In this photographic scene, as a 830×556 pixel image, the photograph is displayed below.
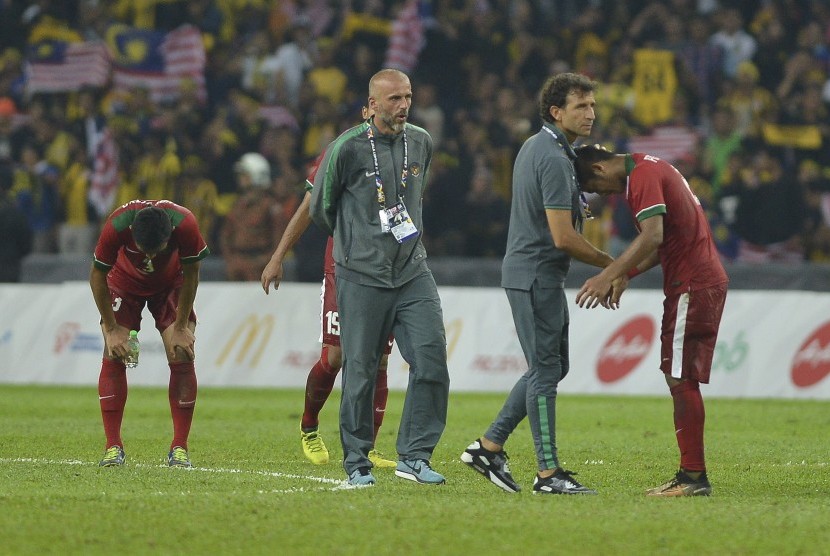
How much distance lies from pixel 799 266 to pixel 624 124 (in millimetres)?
3278

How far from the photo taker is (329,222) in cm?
862

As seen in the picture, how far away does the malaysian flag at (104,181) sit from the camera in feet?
69.4

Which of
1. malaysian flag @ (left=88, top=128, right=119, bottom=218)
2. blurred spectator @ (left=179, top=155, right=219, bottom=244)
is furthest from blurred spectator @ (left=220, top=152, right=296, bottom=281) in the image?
malaysian flag @ (left=88, top=128, right=119, bottom=218)

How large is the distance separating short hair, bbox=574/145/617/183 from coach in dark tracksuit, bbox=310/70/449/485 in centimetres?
91

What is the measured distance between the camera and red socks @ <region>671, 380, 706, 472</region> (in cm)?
833

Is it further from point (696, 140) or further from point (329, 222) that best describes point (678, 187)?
point (696, 140)

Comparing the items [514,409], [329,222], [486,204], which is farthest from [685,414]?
[486,204]

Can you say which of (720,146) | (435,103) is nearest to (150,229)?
(720,146)

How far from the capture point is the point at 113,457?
985cm

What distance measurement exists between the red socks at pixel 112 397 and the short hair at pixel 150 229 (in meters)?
1.13

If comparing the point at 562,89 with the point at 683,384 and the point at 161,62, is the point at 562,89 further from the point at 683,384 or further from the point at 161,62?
the point at 161,62

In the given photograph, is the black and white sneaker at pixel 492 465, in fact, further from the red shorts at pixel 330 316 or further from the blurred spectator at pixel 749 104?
the blurred spectator at pixel 749 104

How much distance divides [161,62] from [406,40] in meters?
3.82

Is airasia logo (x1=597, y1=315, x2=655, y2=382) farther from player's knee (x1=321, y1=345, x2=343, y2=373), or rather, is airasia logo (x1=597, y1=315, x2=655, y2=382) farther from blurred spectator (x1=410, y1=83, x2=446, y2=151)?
player's knee (x1=321, y1=345, x2=343, y2=373)
